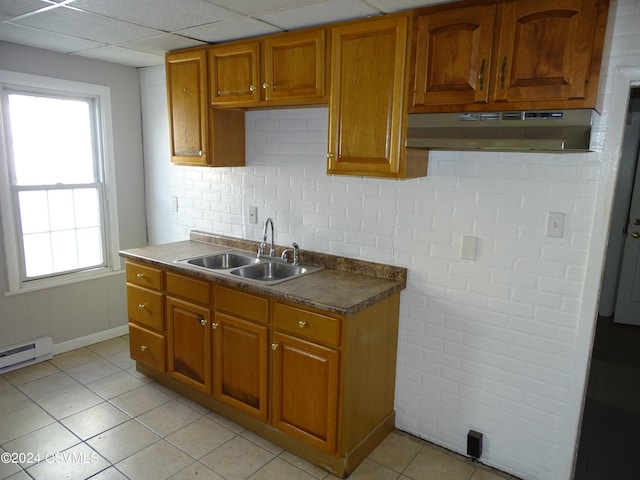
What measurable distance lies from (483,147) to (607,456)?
1.97m

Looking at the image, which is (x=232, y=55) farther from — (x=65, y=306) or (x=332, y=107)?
(x=65, y=306)

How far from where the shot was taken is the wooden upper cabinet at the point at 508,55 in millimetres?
1705

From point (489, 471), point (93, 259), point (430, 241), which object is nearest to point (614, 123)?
point (430, 241)

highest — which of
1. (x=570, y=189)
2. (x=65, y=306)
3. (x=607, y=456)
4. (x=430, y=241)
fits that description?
(x=570, y=189)

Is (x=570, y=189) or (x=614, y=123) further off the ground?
(x=614, y=123)

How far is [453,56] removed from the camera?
6.49ft

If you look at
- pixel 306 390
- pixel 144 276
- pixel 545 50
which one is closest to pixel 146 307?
pixel 144 276

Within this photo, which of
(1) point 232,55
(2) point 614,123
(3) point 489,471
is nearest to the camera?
(2) point 614,123

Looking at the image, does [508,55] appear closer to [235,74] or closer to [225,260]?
[235,74]

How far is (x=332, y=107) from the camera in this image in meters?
2.38

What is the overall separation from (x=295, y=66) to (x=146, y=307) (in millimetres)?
1859

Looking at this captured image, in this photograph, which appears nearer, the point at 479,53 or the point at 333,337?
the point at 479,53

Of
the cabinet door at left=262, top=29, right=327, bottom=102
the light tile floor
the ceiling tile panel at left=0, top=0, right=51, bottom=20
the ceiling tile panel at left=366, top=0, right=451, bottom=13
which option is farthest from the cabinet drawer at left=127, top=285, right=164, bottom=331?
the ceiling tile panel at left=366, top=0, right=451, bottom=13

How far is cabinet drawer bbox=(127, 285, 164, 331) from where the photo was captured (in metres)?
2.99
